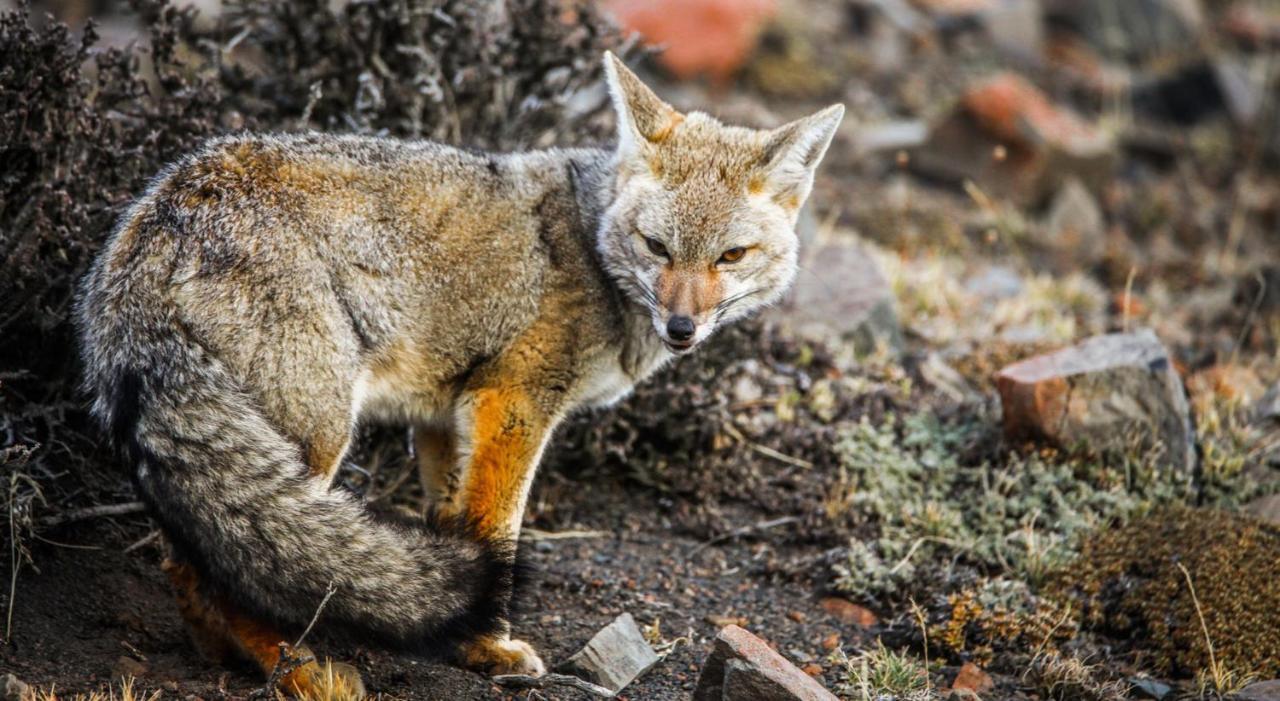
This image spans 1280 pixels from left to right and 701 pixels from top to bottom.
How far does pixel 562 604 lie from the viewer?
5.69 m

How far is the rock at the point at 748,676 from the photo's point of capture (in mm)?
4316

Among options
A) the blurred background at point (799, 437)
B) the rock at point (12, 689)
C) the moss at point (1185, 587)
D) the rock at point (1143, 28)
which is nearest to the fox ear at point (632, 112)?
the blurred background at point (799, 437)

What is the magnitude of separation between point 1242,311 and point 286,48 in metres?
6.94

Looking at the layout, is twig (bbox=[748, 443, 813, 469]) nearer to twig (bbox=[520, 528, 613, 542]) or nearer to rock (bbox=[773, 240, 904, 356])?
twig (bbox=[520, 528, 613, 542])

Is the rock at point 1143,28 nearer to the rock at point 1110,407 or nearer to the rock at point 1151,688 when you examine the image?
the rock at point 1110,407

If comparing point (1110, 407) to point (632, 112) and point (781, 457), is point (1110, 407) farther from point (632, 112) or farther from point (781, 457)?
point (632, 112)

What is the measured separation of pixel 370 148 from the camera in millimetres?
5211

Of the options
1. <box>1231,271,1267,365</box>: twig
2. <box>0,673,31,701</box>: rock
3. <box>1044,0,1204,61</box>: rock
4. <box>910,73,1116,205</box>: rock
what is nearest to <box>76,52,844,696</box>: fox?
<box>0,673,31,701</box>: rock

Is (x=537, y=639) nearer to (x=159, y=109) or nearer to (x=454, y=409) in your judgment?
(x=454, y=409)

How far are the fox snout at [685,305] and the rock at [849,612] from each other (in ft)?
5.34

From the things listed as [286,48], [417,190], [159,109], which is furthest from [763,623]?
[286,48]

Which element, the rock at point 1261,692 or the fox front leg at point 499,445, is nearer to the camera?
the rock at point 1261,692

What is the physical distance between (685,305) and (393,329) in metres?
1.21

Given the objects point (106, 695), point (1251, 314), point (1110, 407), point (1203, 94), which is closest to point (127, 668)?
point (106, 695)
